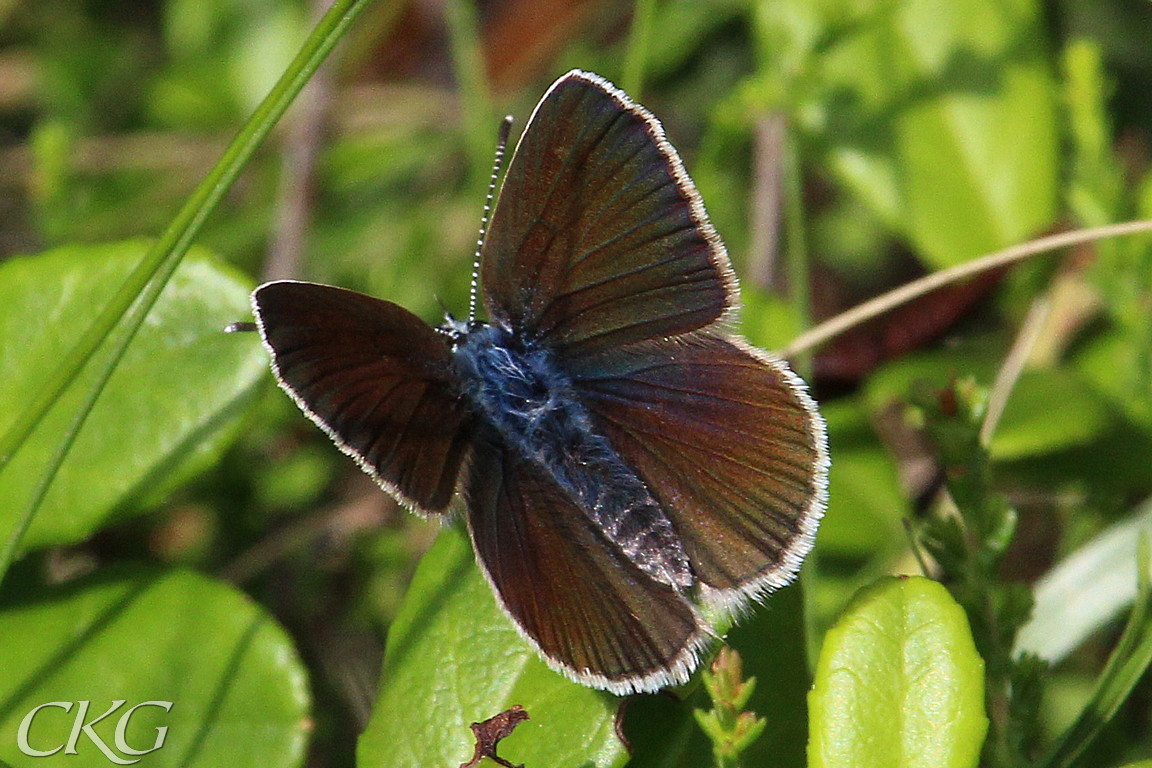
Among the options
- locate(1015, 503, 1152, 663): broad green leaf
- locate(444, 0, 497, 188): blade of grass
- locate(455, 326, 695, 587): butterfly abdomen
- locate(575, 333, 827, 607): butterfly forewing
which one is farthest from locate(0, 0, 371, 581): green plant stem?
locate(1015, 503, 1152, 663): broad green leaf

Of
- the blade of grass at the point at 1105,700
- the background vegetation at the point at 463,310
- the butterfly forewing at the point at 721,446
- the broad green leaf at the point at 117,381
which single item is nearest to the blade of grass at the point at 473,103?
the background vegetation at the point at 463,310

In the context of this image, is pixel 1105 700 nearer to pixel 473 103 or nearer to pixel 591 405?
pixel 591 405

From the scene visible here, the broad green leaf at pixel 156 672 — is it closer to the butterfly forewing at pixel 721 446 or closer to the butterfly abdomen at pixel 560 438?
the butterfly abdomen at pixel 560 438

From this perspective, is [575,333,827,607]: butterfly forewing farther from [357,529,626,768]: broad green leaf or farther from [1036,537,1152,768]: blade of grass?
[1036,537,1152,768]: blade of grass

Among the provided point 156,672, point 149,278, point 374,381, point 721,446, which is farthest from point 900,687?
point 149,278

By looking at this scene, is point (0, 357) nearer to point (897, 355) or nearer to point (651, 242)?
point (651, 242)

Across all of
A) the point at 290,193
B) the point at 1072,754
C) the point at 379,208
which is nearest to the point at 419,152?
the point at 379,208
